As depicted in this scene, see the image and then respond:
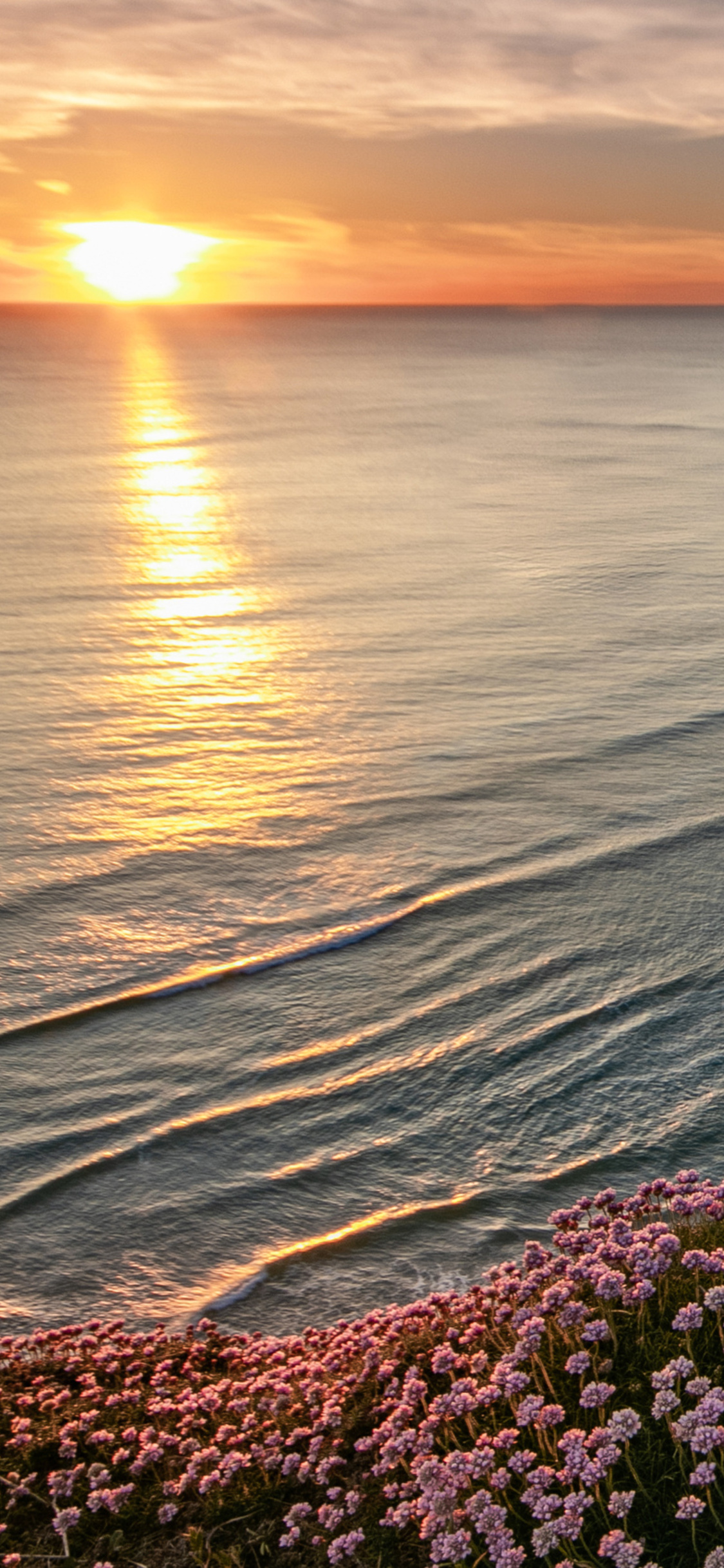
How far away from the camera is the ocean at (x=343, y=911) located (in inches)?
356

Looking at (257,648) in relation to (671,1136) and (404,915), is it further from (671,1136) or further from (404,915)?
(671,1136)

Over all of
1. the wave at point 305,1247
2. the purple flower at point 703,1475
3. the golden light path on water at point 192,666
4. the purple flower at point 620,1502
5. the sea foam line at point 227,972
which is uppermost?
the golden light path on water at point 192,666

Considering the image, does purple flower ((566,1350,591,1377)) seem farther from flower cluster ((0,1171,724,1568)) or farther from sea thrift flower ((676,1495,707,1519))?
sea thrift flower ((676,1495,707,1519))

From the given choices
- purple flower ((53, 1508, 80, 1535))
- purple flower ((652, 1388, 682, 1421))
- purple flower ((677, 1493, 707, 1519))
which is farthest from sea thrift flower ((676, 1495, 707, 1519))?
purple flower ((53, 1508, 80, 1535))

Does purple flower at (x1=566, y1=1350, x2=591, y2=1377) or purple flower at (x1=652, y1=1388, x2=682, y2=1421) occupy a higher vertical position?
purple flower at (x1=652, y1=1388, x2=682, y2=1421)

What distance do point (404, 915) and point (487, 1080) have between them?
2744 millimetres

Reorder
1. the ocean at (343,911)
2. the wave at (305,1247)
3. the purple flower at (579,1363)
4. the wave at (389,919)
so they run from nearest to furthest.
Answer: the purple flower at (579,1363) → the wave at (305,1247) → the ocean at (343,911) → the wave at (389,919)

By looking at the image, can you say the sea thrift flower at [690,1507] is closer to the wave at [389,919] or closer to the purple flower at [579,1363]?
the purple flower at [579,1363]

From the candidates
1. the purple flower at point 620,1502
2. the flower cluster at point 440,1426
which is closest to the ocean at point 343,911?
the flower cluster at point 440,1426

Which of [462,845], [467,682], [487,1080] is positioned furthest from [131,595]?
[487,1080]

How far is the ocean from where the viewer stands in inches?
356

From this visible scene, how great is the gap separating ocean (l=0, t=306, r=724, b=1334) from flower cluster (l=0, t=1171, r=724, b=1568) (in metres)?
1.60

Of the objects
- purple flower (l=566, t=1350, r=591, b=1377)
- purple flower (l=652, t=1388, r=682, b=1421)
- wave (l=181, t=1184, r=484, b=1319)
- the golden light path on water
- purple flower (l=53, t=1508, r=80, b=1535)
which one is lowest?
wave (l=181, t=1184, r=484, b=1319)

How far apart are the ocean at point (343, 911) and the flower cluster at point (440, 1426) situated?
1601 millimetres
